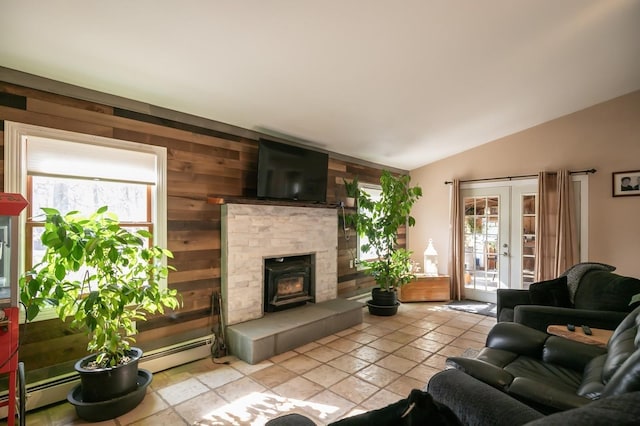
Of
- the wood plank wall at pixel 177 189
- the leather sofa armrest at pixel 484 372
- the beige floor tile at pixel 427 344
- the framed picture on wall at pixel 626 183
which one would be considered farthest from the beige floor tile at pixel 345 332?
the framed picture on wall at pixel 626 183

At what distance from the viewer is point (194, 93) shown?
9.37ft

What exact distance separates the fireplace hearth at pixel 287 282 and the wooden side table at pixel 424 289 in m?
2.00

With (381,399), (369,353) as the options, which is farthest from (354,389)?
(369,353)

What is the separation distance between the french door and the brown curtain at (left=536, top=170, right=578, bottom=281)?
8.4 inches

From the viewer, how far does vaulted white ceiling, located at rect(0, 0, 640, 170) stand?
1984mm

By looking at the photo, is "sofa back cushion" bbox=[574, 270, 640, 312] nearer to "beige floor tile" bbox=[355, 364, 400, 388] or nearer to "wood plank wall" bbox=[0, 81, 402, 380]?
"beige floor tile" bbox=[355, 364, 400, 388]

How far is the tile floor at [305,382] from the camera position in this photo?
2.31m

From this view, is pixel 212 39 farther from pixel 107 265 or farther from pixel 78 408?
pixel 78 408

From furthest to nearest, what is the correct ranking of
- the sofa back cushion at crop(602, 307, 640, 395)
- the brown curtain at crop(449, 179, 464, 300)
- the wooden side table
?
the brown curtain at crop(449, 179, 464, 300) → the wooden side table → the sofa back cushion at crop(602, 307, 640, 395)

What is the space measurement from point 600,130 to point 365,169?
3403 millimetres

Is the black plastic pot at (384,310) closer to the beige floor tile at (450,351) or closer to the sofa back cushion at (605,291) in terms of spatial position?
the beige floor tile at (450,351)

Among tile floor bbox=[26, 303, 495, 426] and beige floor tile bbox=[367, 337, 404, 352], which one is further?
beige floor tile bbox=[367, 337, 404, 352]

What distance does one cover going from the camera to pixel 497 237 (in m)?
5.46

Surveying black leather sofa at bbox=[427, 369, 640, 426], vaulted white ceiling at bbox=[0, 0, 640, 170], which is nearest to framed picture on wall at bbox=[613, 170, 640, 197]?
vaulted white ceiling at bbox=[0, 0, 640, 170]
